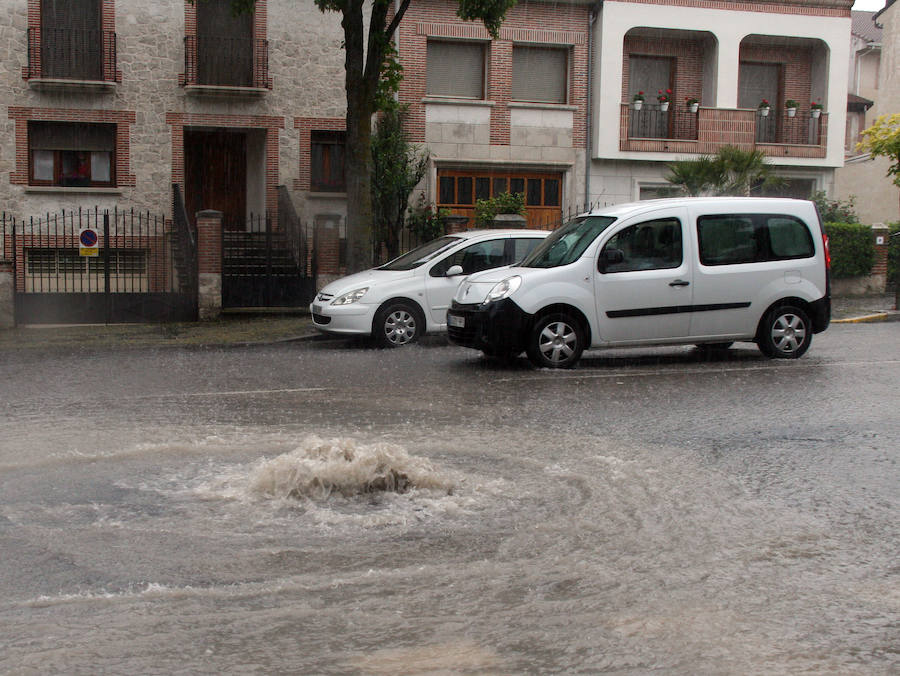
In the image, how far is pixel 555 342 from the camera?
11.8 meters

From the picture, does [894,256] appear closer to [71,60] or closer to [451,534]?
[71,60]

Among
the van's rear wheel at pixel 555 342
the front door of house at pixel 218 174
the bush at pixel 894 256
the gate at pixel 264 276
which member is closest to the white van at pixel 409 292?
the van's rear wheel at pixel 555 342

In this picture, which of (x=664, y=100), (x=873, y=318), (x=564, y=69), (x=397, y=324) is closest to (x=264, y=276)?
(x=397, y=324)

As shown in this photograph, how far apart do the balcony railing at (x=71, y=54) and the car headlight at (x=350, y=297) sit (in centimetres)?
1244

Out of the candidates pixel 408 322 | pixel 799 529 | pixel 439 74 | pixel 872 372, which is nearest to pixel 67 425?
pixel 799 529

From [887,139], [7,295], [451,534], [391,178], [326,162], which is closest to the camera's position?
[451,534]

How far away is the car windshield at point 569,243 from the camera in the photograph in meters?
12.1

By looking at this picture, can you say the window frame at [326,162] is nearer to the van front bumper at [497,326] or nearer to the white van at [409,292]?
the white van at [409,292]

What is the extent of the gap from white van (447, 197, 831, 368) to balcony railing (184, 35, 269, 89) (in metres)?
14.1

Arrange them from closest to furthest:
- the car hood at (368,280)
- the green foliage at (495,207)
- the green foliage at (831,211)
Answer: the car hood at (368,280) < the green foliage at (495,207) < the green foliage at (831,211)

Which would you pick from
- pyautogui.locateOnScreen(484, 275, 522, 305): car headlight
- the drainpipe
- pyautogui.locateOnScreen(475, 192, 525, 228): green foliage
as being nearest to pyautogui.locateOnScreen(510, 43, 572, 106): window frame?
the drainpipe

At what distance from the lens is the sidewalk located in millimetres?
15359

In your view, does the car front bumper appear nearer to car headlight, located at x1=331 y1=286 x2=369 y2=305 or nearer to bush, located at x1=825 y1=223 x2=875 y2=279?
car headlight, located at x1=331 y1=286 x2=369 y2=305

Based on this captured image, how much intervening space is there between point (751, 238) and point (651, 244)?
125 centimetres
